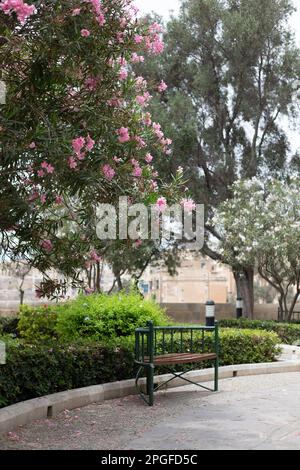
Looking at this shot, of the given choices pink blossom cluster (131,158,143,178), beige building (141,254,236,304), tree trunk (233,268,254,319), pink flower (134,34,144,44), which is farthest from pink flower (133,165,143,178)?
beige building (141,254,236,304)

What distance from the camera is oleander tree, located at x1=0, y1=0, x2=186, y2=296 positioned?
628cm

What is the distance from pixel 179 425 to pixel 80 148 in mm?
3141

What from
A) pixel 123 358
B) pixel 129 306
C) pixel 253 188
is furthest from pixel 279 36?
pixel 123 358

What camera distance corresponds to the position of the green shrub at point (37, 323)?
A: 15.4 metres

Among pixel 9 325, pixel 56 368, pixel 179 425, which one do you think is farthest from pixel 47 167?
pixel 9 325

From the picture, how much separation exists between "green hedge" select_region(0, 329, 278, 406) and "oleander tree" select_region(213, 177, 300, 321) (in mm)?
9575

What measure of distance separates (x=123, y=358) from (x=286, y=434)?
3.26 meters

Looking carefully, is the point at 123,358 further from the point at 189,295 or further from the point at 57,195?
the point at 189,295

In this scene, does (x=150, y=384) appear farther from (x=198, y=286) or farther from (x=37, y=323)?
(x=198, y=286)

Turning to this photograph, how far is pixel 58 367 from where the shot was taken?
8.16 metres

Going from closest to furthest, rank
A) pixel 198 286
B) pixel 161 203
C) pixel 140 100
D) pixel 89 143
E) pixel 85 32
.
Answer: pixel 85 32
pixel 89 143
pixel 161 203
pixel 140 100
pixel 198 286

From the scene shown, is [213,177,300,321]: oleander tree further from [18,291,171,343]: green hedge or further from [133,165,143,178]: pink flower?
[133,165,143,178]: pink flower

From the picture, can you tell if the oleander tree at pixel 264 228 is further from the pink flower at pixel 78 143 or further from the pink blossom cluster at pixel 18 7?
the pink blossom cluster at pixel 18 7

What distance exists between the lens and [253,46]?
23547 millimetres
